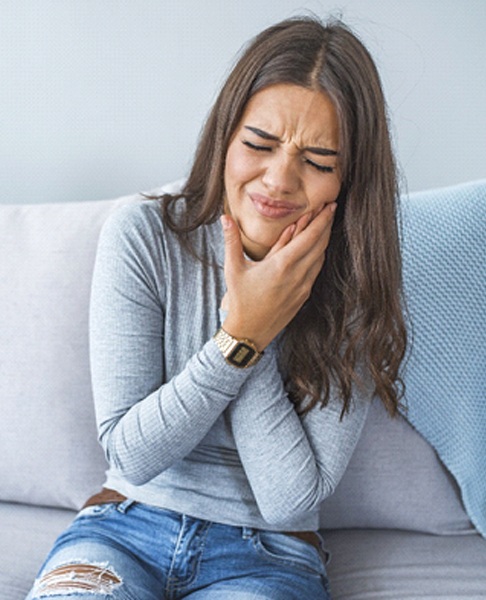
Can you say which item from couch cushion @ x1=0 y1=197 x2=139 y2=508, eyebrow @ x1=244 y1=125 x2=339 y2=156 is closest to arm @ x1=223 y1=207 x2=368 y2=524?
eyebrow @ x1=244 y1=125 x2=339 y2=156

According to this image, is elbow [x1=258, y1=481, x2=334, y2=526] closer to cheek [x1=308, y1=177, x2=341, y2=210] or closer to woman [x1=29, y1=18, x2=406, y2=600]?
woman [x1=29, y1=18, x2=406, y2=600]

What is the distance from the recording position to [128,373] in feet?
3.53

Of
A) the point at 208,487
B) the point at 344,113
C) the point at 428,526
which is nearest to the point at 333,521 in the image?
the point at 428,526

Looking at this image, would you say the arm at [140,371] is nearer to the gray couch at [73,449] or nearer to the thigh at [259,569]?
the thigh at [259,569]

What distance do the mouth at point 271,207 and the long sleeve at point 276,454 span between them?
0.23 metres

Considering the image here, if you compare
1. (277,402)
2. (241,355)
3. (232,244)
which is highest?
(232,244)

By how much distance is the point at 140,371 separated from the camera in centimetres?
108

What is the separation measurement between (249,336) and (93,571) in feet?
1.29

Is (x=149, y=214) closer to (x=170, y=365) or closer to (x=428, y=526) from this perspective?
(x=170, y=365)

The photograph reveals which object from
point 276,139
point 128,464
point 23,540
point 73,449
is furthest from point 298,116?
point 23,540

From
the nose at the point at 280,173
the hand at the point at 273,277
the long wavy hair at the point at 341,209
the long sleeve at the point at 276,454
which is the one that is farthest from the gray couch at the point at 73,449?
the nose at the point at 280,173

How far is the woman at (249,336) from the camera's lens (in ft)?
3.40

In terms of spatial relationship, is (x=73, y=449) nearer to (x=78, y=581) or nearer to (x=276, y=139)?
(x=78, y=581)

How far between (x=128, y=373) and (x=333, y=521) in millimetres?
571
